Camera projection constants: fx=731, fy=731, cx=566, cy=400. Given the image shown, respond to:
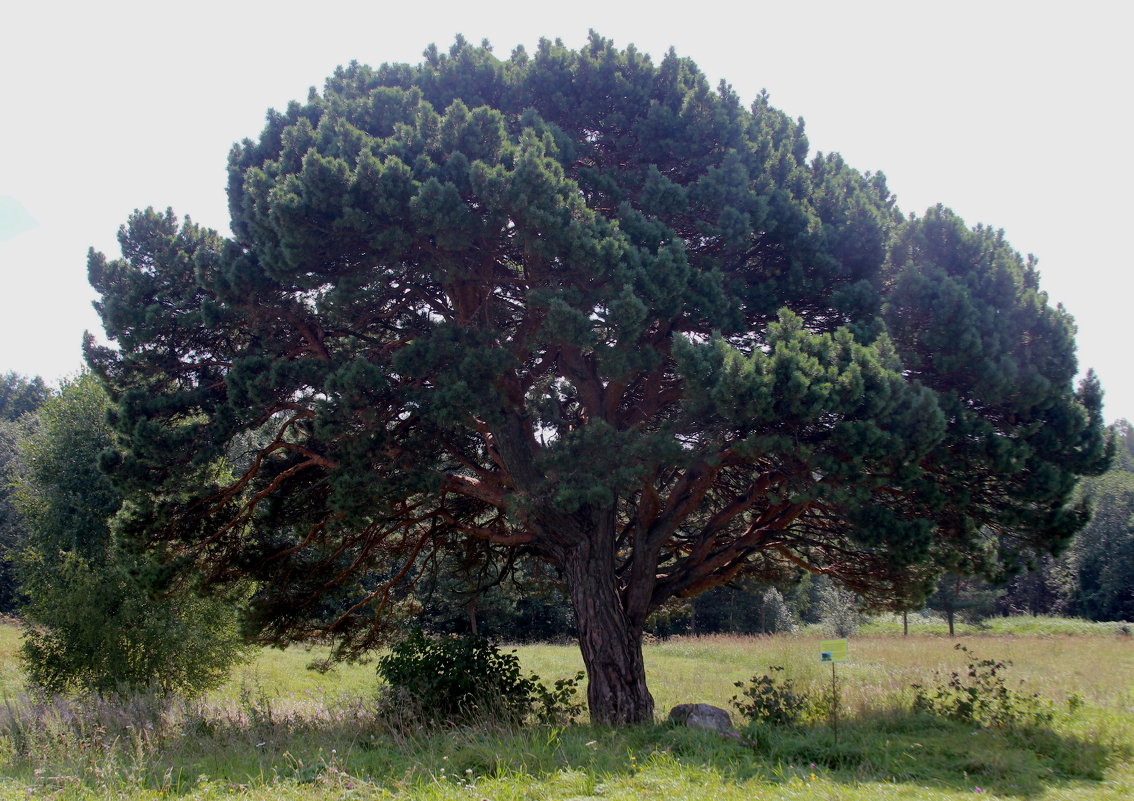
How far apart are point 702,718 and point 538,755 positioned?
2912mm

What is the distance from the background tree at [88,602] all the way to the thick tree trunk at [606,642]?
7.40 m

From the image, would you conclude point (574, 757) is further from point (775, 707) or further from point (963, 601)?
point (963, 601)

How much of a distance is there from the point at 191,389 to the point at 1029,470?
10963 mm

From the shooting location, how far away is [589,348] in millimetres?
8562

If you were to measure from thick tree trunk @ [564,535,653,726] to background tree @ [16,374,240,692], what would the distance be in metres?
7.40

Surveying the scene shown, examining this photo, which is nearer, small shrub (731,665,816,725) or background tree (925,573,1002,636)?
small shrub (731,665,816,725)

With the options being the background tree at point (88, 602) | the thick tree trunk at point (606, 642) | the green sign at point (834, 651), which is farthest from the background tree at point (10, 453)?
the green sign at point (834, 651)

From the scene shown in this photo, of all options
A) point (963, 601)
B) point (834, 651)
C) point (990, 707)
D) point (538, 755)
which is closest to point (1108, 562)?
point (963, 601)

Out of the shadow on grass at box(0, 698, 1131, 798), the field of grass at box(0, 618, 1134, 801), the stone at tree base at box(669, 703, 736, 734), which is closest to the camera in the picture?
the field of grass at box(0, 618, 1134, 801)

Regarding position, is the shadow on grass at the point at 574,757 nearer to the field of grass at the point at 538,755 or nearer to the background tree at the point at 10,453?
the field of grass at the point at 538,755

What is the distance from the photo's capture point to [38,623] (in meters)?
14.4

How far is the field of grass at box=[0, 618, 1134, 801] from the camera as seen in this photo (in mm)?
5816

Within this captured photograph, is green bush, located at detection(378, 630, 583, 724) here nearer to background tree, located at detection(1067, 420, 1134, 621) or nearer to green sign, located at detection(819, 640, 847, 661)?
green sign, located at detection(819, 640, 847, 661)

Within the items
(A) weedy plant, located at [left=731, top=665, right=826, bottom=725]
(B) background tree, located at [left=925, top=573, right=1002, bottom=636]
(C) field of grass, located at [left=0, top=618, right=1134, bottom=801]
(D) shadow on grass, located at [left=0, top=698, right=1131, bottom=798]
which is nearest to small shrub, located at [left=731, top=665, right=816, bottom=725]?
(A) weedy plant, located at [left=731, top=665, right=826, bottom=725]
